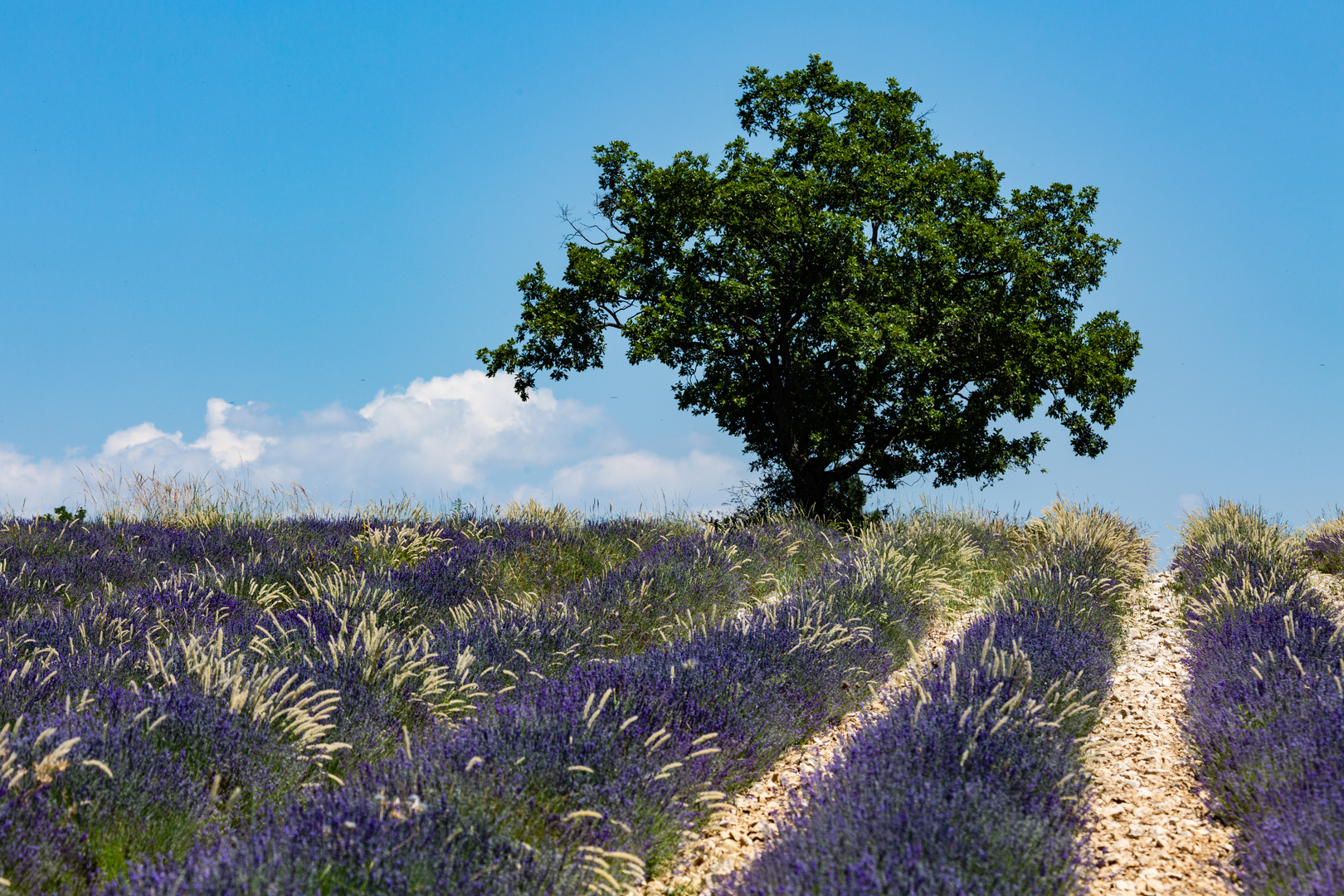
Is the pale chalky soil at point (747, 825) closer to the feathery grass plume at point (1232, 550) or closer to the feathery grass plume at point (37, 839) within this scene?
the feathery grass plume at point (37, 839)

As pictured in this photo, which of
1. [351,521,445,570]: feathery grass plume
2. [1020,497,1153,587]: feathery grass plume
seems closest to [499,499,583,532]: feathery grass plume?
[351,521,445,570]: feathery grass plume

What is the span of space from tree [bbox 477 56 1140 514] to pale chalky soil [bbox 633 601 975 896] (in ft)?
27.9

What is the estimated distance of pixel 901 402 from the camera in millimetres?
14906

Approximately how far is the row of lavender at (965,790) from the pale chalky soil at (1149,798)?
226mm

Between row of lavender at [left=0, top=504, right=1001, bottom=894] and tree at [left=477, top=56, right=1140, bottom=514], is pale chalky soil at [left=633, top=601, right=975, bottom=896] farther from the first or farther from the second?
tree at [left=477, top=56, right=1140, bottom=514]

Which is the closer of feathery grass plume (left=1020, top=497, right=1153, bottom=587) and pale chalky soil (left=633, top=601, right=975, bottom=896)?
pale chalky soil (left=633, top=601, right=975, bottom=896)

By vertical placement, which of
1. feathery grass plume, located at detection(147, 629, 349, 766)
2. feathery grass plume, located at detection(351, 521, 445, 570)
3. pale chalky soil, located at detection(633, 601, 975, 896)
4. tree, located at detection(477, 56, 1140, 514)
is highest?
tree, located at detection(477, 56, 1140, 514)

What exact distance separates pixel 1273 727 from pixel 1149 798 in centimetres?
72

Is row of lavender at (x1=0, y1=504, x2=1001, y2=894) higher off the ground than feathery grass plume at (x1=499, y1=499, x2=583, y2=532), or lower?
lower

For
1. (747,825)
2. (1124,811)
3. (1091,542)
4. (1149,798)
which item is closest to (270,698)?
(747,825)

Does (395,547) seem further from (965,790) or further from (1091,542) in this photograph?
(1091,542)

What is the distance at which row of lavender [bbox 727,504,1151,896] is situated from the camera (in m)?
2.70

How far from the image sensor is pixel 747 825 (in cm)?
393

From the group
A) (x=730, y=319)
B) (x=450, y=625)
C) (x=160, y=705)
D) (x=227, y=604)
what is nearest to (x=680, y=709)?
(x=160, y=705)
